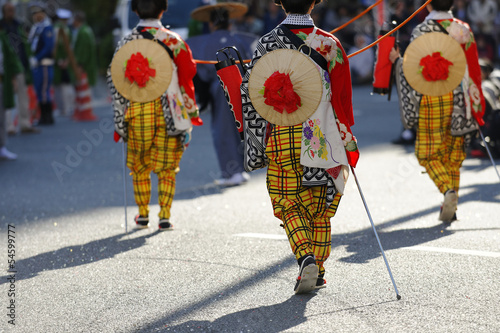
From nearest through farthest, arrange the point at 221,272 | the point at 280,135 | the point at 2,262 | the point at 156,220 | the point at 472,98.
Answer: the point at 280,135
the point at 221,272
the point at 2,262
the point at 472,98
the point at 156,220

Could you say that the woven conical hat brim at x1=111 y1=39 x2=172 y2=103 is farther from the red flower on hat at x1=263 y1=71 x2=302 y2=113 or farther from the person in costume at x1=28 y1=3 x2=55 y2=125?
the person in costume at x1=28 y1=3 x2=55 y2=125

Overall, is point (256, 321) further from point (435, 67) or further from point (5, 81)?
point (5, 81)

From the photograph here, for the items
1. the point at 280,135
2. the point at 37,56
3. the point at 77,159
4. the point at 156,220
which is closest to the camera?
the point at 280,135

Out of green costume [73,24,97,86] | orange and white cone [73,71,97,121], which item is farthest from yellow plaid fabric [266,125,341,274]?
green costume [73,24,97,86]

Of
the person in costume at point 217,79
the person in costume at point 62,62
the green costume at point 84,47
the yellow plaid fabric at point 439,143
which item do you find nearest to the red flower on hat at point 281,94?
the yellow plaid fabric at point 439,143

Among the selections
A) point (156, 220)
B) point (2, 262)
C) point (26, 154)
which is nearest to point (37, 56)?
point (26, 154)

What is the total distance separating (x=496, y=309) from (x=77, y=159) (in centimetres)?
739

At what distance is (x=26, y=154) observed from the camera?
1101 cm

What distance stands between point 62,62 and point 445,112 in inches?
411

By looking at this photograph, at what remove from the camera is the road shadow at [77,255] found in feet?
16.8

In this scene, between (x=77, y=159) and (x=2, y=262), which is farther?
(x=77, y=159)

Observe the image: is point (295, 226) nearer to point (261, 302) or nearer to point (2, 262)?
point (261, 302)

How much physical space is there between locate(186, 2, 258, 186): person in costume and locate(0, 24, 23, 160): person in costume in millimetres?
3157

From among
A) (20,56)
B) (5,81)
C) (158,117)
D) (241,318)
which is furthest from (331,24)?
(241,318)
